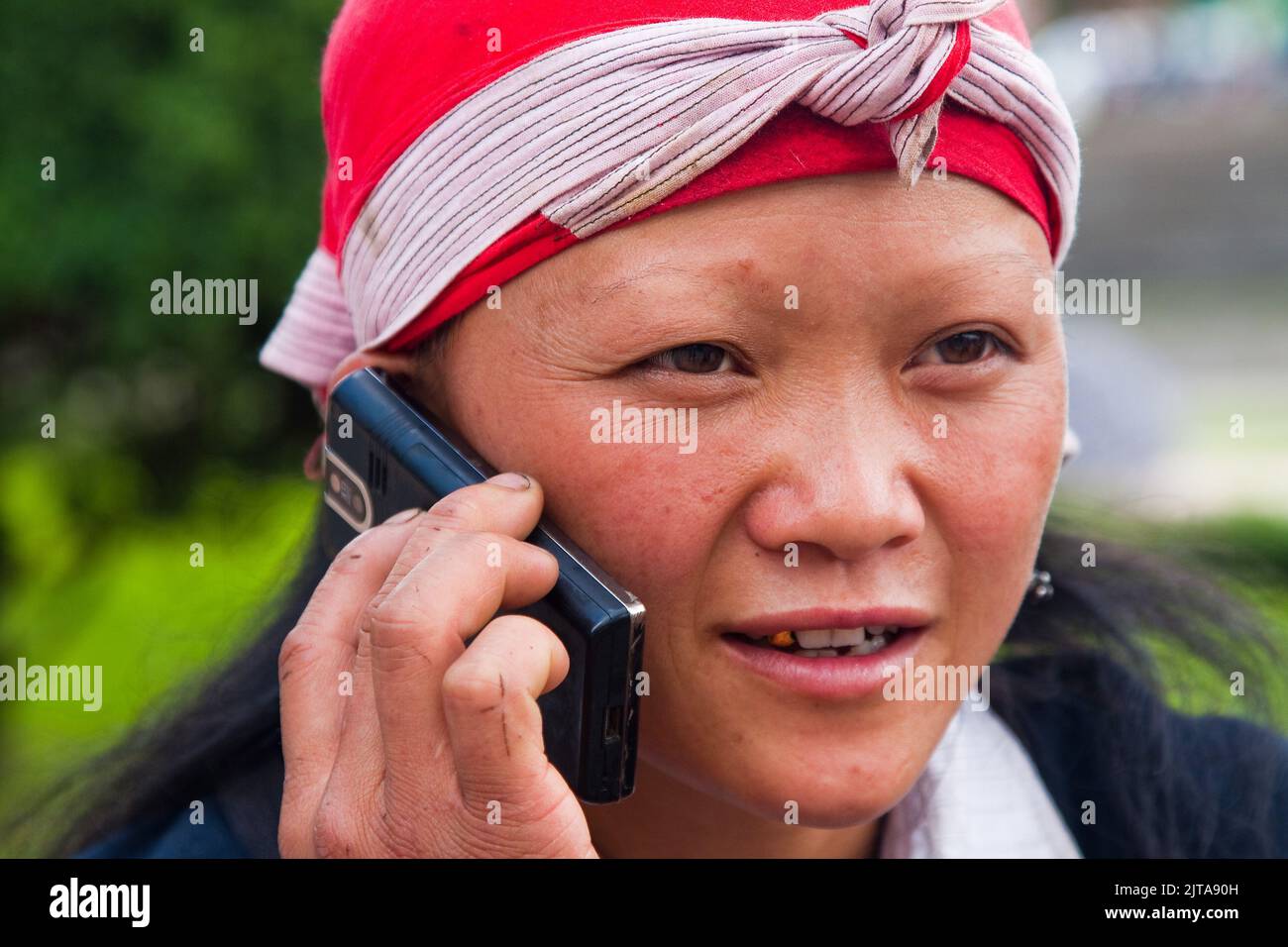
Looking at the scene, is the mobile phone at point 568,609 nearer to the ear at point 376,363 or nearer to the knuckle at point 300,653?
the ear at point 376,363

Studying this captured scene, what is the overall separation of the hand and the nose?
0.32 meters

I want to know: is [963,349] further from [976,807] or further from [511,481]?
[976,807]

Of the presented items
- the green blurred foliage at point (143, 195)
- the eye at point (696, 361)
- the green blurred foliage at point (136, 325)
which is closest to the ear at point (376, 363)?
the eye at point (696, 361)

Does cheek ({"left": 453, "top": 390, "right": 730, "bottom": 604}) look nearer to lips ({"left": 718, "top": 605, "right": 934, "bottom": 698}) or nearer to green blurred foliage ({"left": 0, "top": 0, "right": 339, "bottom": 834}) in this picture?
lips ({"left": 718, "top": 605, "right": 934, "bottom": 698})

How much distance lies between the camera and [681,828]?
2467mm

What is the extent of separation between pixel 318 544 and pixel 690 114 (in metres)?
1.20

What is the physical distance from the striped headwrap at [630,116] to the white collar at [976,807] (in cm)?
107

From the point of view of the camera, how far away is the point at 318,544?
2771 millimetres

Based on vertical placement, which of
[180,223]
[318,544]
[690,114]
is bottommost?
[318,544]

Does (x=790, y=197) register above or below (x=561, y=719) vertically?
above

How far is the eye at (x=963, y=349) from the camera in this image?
212cm

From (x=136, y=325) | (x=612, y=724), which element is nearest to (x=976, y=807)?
(x=612, y=724)
